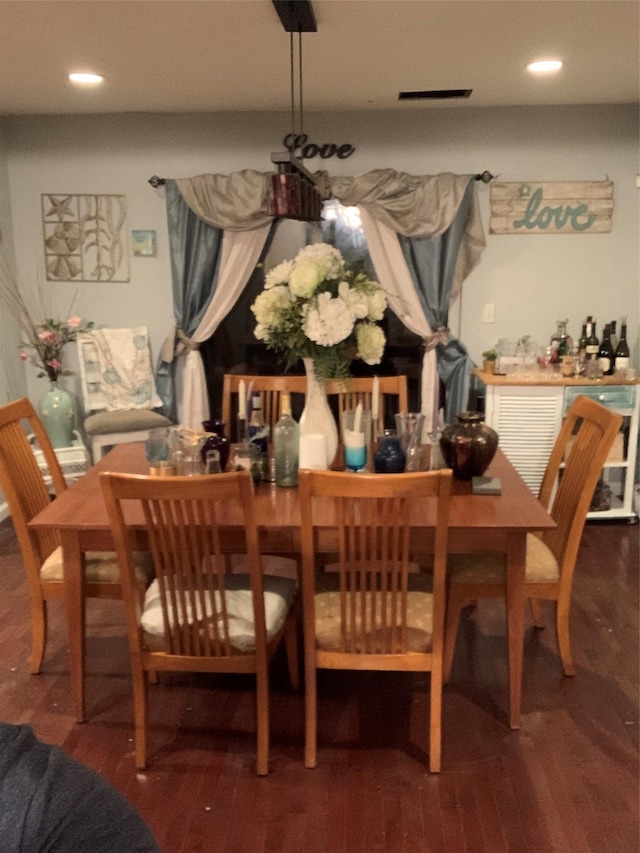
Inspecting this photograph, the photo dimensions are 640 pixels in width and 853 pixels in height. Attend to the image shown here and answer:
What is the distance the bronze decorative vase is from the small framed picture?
2.74 m

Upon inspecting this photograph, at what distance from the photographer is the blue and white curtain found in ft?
13.1

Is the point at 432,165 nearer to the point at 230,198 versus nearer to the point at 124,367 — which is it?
the point at 230,198

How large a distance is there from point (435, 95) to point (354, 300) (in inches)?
79.1

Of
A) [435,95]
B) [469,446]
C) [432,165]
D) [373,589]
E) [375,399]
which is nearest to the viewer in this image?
[373,589]

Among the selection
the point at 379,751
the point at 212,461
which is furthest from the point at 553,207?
the point at 379,751

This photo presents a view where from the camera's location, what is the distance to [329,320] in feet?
7.18

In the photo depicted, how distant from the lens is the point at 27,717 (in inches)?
90.5

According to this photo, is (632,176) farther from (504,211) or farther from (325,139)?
(325,139)

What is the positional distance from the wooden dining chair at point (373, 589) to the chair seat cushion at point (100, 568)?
24.9 inches

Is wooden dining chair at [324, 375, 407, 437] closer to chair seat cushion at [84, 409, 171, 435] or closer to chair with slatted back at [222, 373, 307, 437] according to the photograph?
chair with slatted back at [222, 373, 307, 437]

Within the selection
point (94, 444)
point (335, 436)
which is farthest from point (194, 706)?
point (94, 444)

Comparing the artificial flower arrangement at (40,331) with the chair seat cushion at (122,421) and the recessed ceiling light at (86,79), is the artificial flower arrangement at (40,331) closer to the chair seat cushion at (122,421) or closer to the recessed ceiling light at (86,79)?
the chair seat cushion at (122,421)

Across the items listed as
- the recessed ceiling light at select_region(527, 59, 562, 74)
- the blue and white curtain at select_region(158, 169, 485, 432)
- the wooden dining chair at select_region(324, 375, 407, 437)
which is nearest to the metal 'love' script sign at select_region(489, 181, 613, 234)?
the blue and white curtain at select_region(158, 169, 485, 432)

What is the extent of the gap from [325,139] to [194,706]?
10.6 ft
